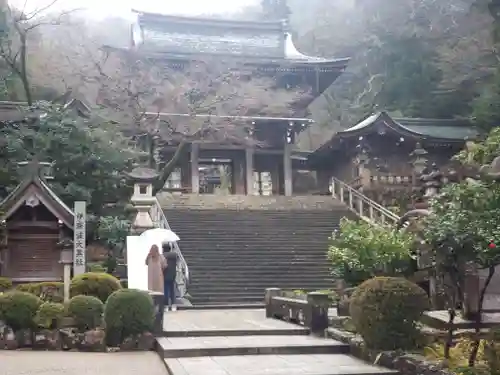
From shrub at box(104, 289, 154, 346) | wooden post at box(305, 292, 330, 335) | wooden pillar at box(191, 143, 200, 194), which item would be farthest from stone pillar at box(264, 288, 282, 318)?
wooden pillar at box(191, 143, 200, 194)

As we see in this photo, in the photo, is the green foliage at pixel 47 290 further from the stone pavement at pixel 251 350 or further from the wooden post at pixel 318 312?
the wooden post at pixel 318 312

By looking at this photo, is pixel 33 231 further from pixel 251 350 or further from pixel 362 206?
pixel 362 206

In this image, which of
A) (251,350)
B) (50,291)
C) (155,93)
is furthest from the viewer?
(155,93)

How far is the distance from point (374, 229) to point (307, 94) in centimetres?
1878

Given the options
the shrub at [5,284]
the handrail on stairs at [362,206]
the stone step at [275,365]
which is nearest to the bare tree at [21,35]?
the shrub at [5,284]

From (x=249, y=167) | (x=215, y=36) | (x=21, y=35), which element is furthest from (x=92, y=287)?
(x=215, y=36)

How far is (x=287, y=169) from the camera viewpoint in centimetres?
3058

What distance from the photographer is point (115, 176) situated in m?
19.8

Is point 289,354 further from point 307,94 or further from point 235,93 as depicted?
point 307,94

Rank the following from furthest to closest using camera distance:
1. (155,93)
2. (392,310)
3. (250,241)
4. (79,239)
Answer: (155,93) < (250,241) < (79,239) < (392,310)

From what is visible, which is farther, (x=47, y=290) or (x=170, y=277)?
(x=170, y=277)

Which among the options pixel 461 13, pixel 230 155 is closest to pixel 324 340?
pixel 230 155

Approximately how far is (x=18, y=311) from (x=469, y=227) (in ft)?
23.2

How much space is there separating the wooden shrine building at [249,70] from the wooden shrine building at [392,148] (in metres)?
2.59
